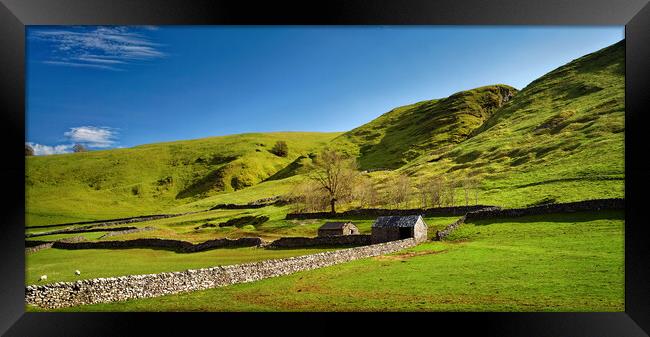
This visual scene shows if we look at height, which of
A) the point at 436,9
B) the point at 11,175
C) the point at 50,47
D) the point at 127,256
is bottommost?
the point at 127,256

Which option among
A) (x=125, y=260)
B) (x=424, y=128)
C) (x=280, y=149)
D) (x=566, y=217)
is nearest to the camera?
(x=125, y=260)

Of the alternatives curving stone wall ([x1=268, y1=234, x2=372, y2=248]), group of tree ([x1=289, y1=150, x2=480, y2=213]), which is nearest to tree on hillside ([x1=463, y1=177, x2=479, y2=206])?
group of tree ([x1=289, y1=150, x2=480, y2=213])

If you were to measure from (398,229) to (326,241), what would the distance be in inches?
159

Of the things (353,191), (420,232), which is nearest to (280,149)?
(353,191)

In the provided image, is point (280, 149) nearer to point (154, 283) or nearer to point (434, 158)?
point (434, 158)

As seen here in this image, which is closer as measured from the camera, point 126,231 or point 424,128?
point 126,231

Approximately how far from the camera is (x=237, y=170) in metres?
86.6

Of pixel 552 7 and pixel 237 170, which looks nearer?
pixel 552 7

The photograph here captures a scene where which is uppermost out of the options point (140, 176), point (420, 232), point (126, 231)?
point (140, 176)

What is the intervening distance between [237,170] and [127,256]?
208 ft

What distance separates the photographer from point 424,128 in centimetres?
9544

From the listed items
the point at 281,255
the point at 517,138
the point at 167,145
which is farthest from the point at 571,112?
the point at 167,145

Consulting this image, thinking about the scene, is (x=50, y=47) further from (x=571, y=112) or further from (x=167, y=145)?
(x=167, y=145)

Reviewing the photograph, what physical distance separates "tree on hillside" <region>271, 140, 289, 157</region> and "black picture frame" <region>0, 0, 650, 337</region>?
95.6m
